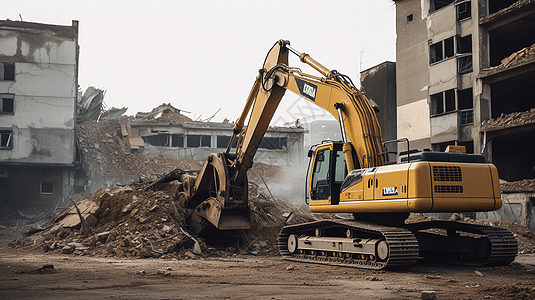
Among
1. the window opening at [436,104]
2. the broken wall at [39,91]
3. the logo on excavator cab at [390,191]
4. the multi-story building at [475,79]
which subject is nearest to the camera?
the logo on excavator cab at [390,191]

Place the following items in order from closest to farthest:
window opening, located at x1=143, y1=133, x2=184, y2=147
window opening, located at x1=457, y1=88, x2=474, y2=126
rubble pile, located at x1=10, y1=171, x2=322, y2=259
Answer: rubble pile, located at x1=10, y1=171, x2=322, y2=259 < window opening, located at x1=457, y1=88, x2=474, y2=126 < window opening, located at x1=143, y1=133, x2=184, y2=147

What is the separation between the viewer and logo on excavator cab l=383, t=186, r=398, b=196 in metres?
8.69

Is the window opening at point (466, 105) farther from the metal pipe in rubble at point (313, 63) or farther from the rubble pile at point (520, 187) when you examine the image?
the metal pipe in rubble at point (313, 63)

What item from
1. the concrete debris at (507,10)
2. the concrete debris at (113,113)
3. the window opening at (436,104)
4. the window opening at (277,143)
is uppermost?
the concrete debris at (507,10)

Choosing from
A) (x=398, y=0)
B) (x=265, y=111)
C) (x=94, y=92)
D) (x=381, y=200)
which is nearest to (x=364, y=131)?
(x=381, y=200)

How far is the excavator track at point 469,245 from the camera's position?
380 inches

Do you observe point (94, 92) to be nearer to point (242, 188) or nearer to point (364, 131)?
point (242, 188)

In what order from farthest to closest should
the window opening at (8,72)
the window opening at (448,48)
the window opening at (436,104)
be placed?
the window opening at (8,72)
the window opening at (436,104)
the window opening at (448,48)

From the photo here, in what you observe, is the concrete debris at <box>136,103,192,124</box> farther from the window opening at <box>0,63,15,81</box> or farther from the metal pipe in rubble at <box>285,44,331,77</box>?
the metal pipe in rubble at <box>285,44,331,77</box>

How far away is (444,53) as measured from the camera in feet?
81.3

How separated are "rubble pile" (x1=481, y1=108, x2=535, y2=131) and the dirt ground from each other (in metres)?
11.9

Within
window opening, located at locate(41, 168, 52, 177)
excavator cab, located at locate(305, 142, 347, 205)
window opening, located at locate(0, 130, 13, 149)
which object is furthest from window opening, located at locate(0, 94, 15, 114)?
excavator cab, located at locate(305, 142, 347, 205)

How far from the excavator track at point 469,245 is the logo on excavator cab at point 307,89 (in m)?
3.60

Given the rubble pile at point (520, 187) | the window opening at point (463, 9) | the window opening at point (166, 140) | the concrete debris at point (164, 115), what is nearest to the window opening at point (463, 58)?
the window opening at point (463, 9)
